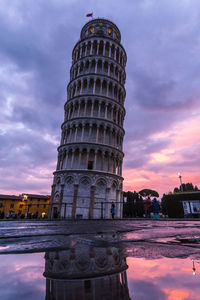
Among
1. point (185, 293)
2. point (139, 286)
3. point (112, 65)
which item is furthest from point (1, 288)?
point (112, 65)

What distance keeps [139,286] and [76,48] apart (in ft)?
143

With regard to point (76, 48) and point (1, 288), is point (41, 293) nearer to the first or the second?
point (1, 288)

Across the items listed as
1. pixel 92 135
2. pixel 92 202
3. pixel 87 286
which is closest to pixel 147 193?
pixel 92 135

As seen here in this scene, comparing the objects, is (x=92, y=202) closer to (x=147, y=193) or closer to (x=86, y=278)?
(x=86, y=278)

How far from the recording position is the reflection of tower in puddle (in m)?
0.87

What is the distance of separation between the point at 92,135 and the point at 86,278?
3000cm

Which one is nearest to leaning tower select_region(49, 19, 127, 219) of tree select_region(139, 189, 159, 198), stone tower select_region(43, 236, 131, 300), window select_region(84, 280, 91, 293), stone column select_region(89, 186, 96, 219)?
stone column select_region(89, 186, 96, 219)

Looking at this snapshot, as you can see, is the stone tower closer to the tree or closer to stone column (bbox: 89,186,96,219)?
stone column (bbox: 89,186,96,219)

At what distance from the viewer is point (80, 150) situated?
29.5m

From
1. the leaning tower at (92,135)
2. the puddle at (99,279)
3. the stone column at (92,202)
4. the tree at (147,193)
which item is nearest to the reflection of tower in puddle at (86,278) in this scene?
the puddle at (99,279)

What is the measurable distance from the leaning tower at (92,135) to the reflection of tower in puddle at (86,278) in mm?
25285

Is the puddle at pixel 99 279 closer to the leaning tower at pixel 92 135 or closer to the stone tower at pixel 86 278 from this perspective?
the stone tower at pixel 86 278

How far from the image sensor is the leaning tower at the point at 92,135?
2772cm

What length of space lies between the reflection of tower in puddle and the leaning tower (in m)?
25.3
